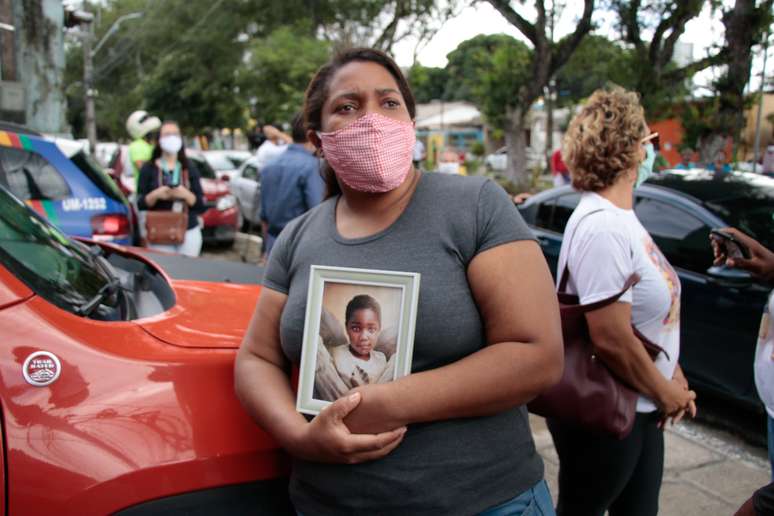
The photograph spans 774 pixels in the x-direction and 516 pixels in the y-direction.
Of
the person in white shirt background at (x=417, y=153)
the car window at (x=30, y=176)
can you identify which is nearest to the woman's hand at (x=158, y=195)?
the car window at (x=30, y=176)

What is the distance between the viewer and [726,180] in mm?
5176

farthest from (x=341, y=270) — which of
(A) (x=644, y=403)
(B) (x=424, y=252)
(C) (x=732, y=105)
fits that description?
(C) (x=732, y=105)

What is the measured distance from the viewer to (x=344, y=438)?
1.43 m

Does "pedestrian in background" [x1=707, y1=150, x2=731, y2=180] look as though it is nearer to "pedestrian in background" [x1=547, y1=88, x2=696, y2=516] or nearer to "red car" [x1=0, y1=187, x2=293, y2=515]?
"pedestrian in background" [x1=547, y1=88, x2=696, y2=516]

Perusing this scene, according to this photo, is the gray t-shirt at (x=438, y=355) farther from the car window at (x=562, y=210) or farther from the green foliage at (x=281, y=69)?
the green foliage at (x=281, y=69)

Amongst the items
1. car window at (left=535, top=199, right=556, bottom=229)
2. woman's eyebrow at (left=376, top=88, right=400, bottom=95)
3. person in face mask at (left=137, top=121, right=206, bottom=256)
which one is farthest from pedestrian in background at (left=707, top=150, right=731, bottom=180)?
woman's eyebrow at (left=376, top=88, right=400, bottom=95)

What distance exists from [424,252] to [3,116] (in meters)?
6.69

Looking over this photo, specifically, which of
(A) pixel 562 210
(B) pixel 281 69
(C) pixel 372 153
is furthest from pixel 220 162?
(C) pixel 372 153

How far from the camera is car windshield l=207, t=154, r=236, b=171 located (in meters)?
17.2

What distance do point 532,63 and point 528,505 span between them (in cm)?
1568

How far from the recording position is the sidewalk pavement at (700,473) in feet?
11.8

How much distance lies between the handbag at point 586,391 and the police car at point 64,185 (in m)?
4.09

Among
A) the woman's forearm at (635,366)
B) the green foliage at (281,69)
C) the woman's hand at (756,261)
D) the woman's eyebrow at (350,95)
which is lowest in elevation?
the woman's forearm at (635,366)

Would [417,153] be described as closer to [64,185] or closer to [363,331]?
[64,185]
